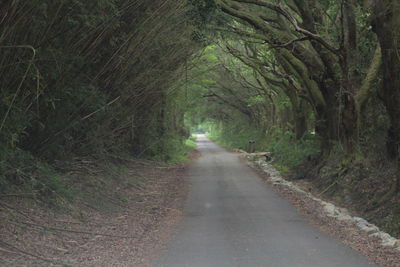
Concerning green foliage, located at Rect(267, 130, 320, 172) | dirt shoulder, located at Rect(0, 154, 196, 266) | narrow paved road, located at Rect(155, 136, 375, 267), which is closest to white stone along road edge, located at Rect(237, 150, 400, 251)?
narrow paved road, located at Rect(155, 136, 375, 267)

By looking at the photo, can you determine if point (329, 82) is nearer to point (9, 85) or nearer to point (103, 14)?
point (103, 14)

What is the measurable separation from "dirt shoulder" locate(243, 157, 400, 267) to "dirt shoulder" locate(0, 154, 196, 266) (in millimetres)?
2633

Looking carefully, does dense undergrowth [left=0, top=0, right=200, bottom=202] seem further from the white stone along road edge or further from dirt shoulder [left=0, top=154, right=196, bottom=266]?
the white stone along road edge

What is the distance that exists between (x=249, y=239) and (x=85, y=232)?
2.47 meters

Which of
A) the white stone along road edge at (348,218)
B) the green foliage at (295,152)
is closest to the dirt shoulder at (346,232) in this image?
the white stone along road edge at (348,218)

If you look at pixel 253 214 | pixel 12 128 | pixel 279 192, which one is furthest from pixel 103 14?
pixel 279 192

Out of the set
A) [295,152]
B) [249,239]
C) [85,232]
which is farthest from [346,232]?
[295,152]

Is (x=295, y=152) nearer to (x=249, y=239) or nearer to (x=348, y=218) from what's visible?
(x=348, y=218)

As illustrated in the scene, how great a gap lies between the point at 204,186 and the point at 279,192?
7.95ft

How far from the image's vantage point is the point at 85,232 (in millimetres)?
6504

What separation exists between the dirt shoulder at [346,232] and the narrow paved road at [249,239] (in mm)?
186

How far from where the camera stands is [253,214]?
8648 mm

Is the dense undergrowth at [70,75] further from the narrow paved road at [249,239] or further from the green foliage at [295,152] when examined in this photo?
the green foliage at [295,152]

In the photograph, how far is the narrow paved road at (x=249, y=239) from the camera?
5500 millimetres
